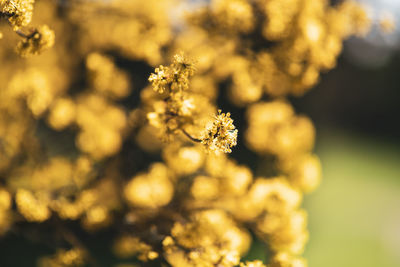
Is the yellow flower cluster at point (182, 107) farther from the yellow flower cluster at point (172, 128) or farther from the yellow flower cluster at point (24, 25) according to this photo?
the yellow flower cluster at point (24, 25)

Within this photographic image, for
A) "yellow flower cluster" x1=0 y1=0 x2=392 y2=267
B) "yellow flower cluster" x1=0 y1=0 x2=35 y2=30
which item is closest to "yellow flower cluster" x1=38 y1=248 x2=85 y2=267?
"yellow flower cluster" x1=0 y1=0 x2=392 y2=267

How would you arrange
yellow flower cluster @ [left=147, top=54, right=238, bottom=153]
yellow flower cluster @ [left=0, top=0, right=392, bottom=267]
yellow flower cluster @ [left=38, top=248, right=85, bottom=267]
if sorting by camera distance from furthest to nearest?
yellow flower cluster @ [left=38, top=248, right=85, bottom=267] < yellow flower cluster @ [left=0, top=0, right=392, bottom=267] < yellow flower cluster @ [left=147, top=54, right=238, bottom=153]

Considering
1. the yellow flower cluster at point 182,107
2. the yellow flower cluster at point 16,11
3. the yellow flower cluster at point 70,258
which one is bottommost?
the yellow flower cluster at point 70,258

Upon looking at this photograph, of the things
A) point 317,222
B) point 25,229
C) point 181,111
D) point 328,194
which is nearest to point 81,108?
point 25,229

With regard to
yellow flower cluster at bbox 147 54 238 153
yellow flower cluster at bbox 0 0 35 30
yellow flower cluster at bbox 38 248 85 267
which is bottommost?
yellow flower cluster at bbox 38 248 85 267

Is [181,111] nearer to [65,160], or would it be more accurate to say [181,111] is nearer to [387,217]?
[65,160]

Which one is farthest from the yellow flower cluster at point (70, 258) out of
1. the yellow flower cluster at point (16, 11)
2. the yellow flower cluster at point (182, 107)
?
the yellow flower cluster at point (16, 11)

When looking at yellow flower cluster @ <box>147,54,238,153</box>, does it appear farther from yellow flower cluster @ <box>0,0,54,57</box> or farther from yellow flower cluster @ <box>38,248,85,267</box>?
yellow flower cluster @ <box>38,248,85,267</box>

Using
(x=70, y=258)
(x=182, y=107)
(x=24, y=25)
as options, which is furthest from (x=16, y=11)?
(x=70, y=258)
